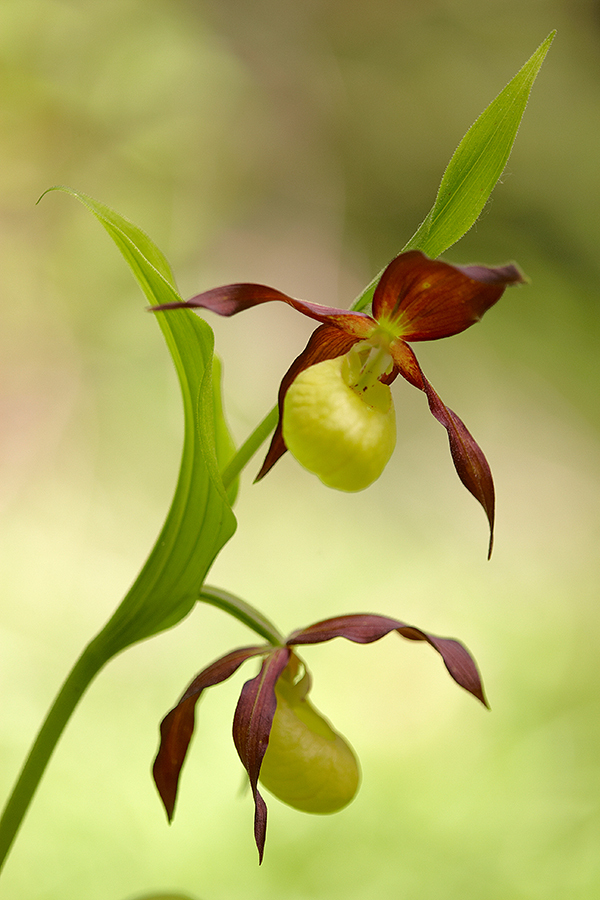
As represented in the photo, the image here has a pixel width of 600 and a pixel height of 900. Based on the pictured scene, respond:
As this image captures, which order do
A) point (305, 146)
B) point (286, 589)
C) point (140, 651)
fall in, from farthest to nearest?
1. point (305, 146)
2. point (286, 589)
3. point (140, 651)

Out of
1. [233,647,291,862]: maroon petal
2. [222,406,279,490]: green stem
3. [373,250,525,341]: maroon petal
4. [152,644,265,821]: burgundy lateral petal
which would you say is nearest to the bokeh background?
[152,644,265,821]: burgundy lateral petal

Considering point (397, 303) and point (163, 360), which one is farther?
point (163, 360)

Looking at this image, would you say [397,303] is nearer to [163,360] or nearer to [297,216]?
[163,360]

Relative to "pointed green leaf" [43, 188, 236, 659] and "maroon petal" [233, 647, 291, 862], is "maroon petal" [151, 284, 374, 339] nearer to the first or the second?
"pointed green leaf" [43, 188, 236, 659]

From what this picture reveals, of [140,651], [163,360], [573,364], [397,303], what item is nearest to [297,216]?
[163,360]

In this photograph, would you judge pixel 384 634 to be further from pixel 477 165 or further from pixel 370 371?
pixel 477 165

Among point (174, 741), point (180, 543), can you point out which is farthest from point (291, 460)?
point (180, 543)

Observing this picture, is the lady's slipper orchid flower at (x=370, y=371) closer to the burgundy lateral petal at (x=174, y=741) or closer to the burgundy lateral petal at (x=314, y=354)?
the burgundy lateral petal at (x=314, y=354)
